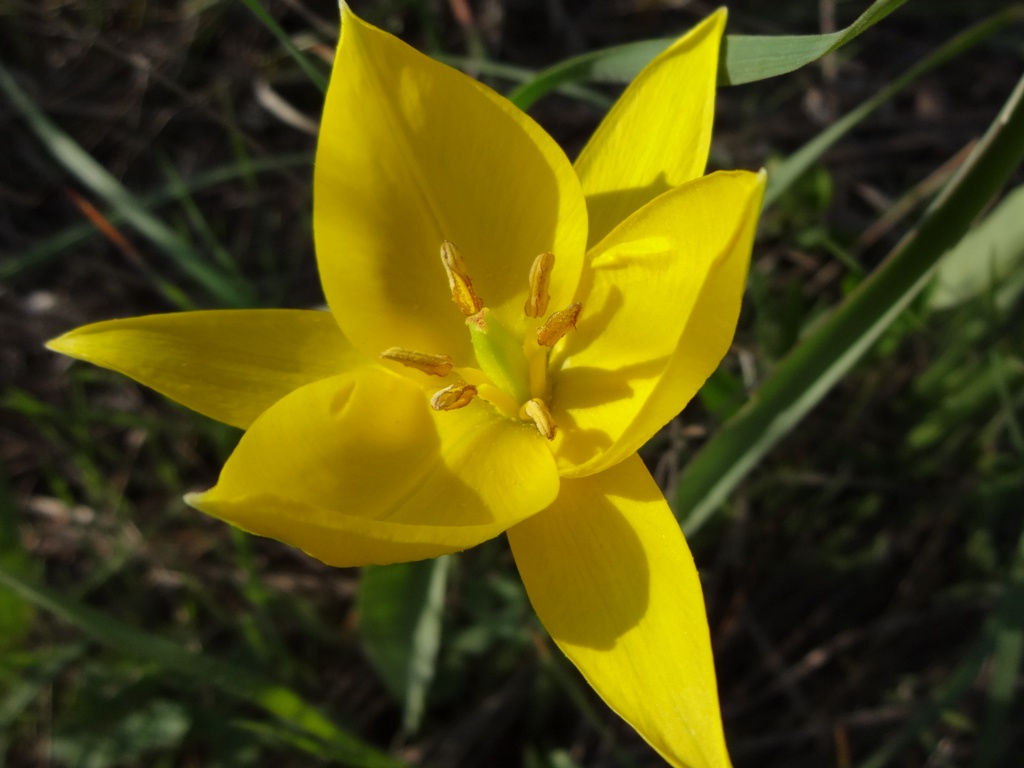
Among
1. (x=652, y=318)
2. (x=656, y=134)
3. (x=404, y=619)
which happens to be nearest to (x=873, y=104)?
(x=656, y=134)

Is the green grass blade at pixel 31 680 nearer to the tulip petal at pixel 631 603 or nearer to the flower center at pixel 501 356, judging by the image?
the flower center at pixel 501 356

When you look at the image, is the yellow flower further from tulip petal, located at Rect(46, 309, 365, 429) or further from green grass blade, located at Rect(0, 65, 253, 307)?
green grass blade, located at Rect(0, 65, 253, 307)

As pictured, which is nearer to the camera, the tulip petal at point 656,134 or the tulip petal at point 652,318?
the tulip petal at point 652,318

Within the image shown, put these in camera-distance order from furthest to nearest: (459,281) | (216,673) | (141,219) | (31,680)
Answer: (141,219) → (31,680) → (216,673) → (459,281)

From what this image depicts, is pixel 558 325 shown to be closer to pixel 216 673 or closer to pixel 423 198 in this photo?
pixel 423 198

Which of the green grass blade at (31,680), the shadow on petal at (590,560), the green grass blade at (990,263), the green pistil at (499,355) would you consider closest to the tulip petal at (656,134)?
the green pistil at (499,355)

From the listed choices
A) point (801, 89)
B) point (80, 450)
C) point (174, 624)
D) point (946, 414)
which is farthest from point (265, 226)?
point (946, 414)

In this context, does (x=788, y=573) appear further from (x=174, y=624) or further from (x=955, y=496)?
(x=174, y=624)
